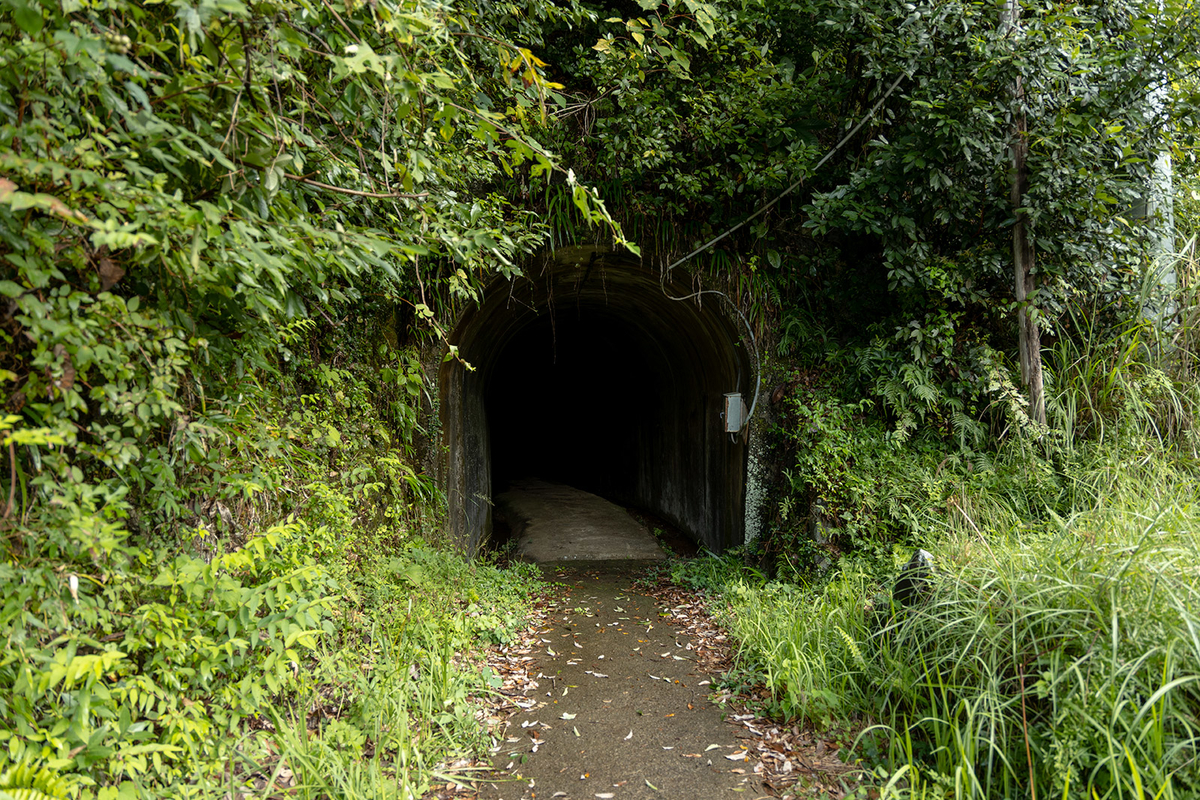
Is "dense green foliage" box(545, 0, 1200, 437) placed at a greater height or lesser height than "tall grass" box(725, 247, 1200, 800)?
→ greater

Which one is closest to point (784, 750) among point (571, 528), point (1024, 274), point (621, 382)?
point (1024, 274)

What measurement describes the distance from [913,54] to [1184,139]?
2.29 metres

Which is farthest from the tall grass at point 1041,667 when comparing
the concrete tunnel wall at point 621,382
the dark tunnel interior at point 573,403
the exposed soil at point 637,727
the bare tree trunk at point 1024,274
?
the dark tunnel interior at point 573,403

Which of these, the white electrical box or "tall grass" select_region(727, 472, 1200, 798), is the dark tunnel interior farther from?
"tall grass" select_region(727, 472, 1200, 798)

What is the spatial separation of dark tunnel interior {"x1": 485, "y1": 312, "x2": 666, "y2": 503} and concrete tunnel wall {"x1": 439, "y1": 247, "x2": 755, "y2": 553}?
59 mm

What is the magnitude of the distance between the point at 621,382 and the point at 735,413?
20.0 ft

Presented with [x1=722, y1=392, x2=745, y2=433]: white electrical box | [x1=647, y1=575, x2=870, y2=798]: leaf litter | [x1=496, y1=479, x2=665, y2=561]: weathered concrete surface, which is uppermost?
[x1=722, y1=392, x2=745, y2=433]: white electrical box

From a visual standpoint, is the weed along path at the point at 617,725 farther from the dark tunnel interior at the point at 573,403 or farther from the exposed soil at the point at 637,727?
the dark tunnel interior at the point at 573,403

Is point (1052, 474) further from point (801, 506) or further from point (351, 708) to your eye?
point (351, 708)

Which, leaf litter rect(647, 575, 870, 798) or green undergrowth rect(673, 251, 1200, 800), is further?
leaf litter rect(647, 575, 870, 798)

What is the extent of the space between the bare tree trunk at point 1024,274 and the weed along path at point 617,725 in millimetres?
3490

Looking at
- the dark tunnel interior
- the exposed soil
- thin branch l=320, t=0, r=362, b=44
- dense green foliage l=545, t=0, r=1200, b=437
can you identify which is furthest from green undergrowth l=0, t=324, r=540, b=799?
the dark tunnel interior

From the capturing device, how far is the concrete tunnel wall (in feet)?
22.0

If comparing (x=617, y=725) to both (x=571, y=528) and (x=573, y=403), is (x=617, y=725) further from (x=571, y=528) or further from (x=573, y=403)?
(x=573, y=403)
